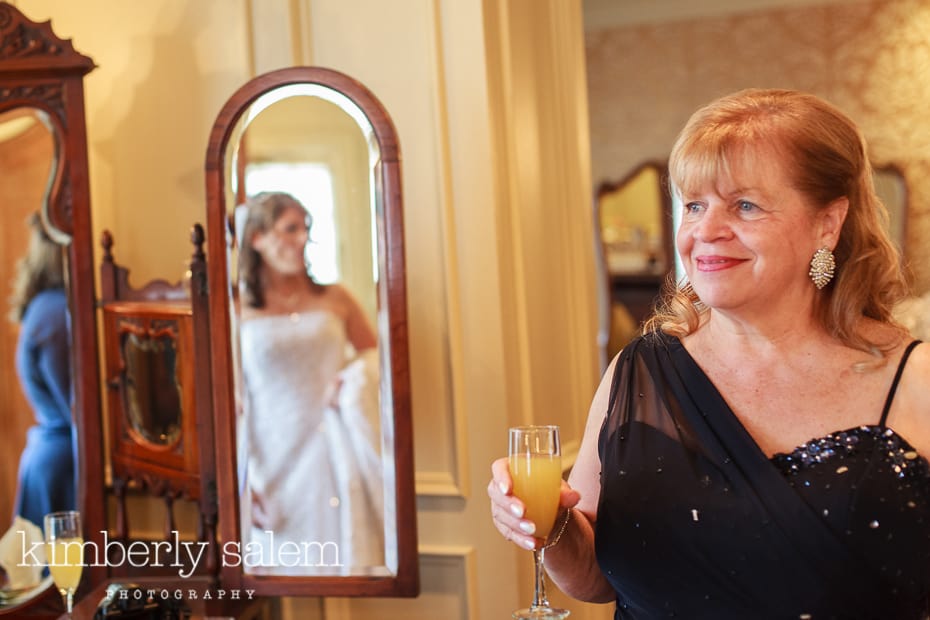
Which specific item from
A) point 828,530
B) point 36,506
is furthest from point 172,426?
point 828,530

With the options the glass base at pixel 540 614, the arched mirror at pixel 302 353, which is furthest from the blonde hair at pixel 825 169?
the arched mirror at pixel 302 353

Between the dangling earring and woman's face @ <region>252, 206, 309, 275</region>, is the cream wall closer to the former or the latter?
woman's face @ <region>252, 206, 309, 275</region>

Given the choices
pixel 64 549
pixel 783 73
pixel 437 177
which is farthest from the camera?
pixel 783 73

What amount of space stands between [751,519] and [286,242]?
1.34m

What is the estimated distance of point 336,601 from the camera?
283 centimetres

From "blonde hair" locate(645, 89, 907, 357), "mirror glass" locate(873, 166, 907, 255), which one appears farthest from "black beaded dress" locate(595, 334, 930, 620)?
"mirror glass" locate(873, 166, 907, 255)

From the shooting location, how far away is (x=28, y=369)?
9.12 ft

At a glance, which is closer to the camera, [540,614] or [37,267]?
[540,614]

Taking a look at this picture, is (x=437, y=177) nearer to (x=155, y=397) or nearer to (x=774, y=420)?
(x=155, y=397)

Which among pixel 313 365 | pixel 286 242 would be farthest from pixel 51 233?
pixel 313 365

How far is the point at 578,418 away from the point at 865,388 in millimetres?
1564

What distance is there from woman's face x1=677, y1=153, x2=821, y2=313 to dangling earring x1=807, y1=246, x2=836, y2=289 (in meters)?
0.07

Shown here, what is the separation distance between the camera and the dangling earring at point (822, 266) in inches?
66.9

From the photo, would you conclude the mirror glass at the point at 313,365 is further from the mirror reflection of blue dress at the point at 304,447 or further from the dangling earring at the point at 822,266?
the dangling earring at the point at 822,266
